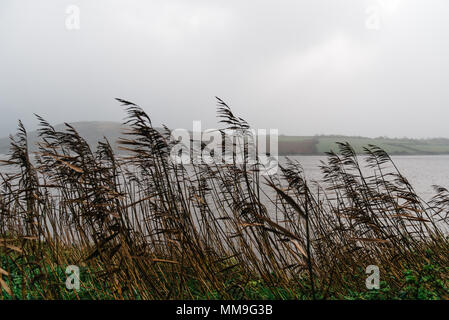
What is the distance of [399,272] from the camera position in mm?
3484

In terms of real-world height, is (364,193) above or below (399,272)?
above

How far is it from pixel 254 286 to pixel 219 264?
2.85 ft

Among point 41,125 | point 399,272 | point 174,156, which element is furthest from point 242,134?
point 399,272
